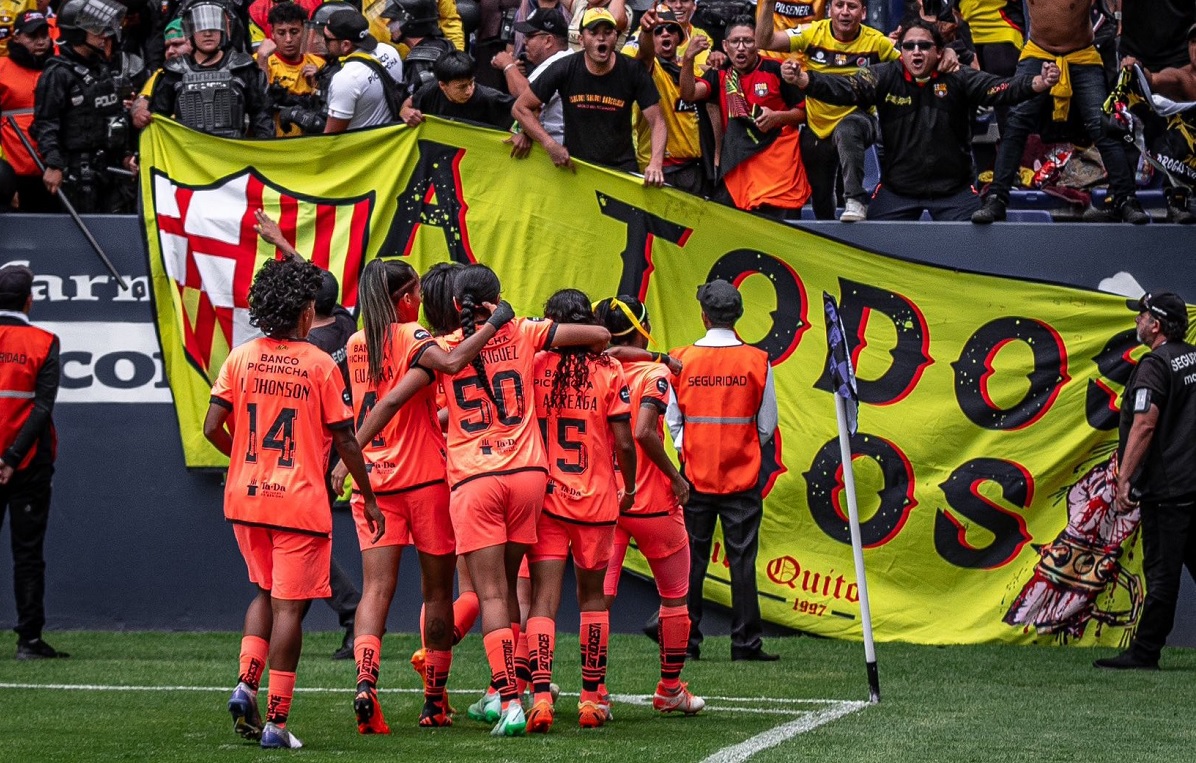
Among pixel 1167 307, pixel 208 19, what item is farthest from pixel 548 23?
pixel 1167 307

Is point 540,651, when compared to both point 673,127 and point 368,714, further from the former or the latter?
point 673,127

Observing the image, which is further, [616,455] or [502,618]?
[616,455]

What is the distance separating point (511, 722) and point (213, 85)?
258 inches

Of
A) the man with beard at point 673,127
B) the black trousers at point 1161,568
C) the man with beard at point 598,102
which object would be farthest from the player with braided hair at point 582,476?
the man with beard at point 673,127

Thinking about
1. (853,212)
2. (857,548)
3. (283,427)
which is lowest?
(857,548)

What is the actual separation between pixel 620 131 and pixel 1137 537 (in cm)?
427

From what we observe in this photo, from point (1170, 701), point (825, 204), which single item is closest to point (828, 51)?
point (825, 204)

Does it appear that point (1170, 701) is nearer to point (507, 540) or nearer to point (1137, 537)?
point (1137, 537)

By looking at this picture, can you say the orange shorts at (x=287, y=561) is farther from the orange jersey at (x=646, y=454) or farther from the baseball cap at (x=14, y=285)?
the baseball cap at (x=14, y=285)

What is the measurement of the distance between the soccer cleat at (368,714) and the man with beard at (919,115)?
5830 mm

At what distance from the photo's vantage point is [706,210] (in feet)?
36.5

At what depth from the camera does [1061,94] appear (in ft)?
37.2

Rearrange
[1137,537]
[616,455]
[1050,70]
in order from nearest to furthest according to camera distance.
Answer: [616,455] < [1137,537] < [1050,70]

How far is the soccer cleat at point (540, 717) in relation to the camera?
7.02m
